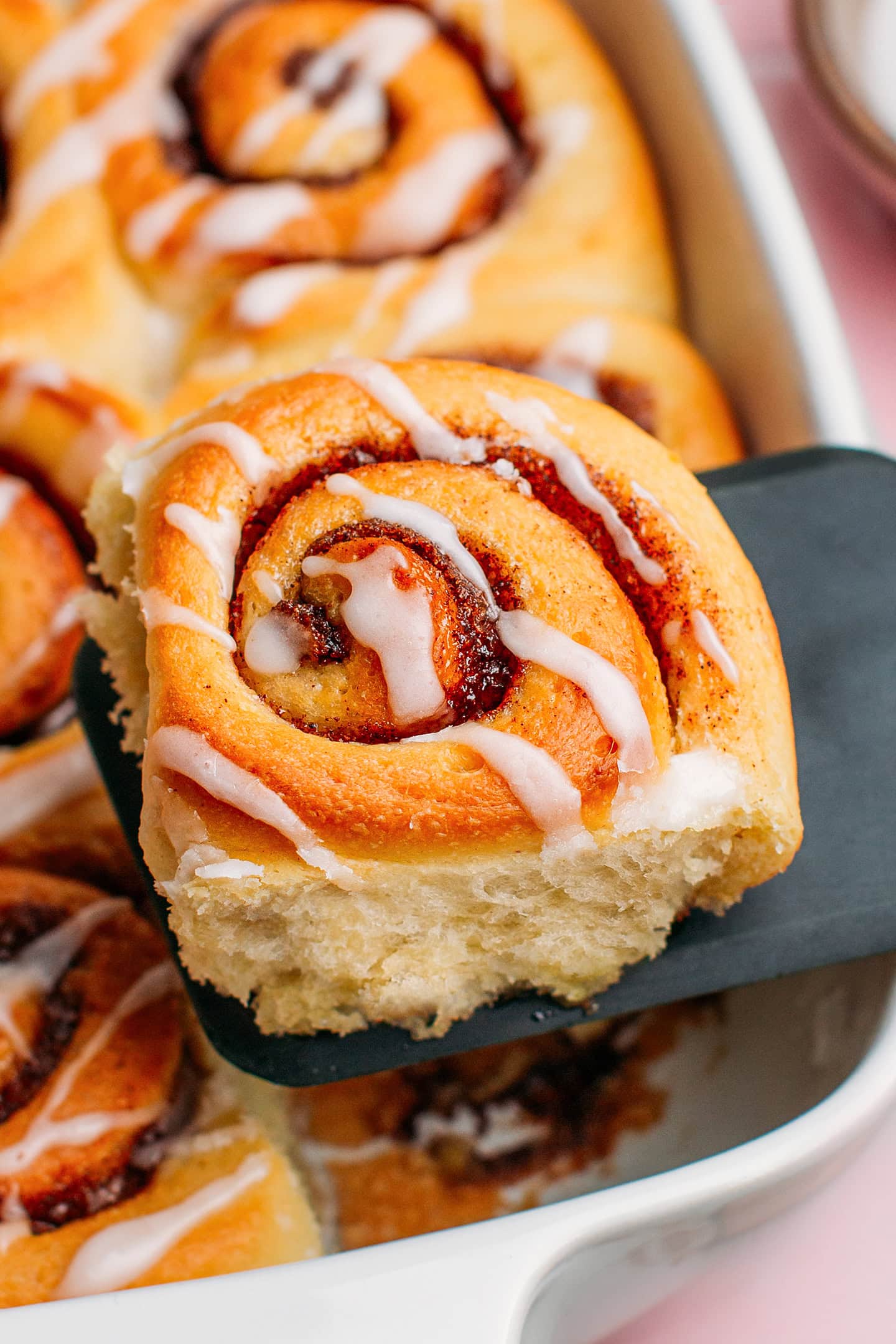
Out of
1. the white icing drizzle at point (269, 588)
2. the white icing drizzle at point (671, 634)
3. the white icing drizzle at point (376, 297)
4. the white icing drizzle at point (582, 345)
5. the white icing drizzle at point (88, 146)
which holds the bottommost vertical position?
the white icing drizzle at point (582, 345)

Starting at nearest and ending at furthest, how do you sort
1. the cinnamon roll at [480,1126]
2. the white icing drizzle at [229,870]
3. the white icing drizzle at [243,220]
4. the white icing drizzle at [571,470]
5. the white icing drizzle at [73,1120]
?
the white icing drizzle at [229,870] < the white icing drizzle at [571,470] < the white icing drizzle at [73,1120] < the cinnamon roll at [480,1126] < the white icing drizzle at [243,220]

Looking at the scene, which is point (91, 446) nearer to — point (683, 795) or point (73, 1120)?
point (73, 1120)

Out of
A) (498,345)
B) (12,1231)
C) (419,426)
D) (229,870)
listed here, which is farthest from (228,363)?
(12,1231)

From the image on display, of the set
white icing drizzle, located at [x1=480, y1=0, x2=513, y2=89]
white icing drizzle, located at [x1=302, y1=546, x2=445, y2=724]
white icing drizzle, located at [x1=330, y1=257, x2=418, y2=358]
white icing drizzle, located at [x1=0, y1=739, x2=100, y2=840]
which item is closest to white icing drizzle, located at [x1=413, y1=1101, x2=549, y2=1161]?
white icing drizzle, located at [x1=0, y1=739, x2=100, y2=840]

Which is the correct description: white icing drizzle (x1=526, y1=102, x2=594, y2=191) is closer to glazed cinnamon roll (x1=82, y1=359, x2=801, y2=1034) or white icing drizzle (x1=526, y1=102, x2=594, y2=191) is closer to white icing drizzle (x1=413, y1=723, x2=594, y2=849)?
glazed cinnamon roll (x1=82, y1=359, x2=801, y2=1034)

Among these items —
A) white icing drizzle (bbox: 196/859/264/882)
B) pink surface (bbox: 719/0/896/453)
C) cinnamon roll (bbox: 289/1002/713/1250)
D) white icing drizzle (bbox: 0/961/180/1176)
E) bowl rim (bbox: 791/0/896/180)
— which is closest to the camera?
white icing drizzle (bbox: 196/859/264/882)

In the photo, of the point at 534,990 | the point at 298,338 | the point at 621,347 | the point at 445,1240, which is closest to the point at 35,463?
the point at 298,338

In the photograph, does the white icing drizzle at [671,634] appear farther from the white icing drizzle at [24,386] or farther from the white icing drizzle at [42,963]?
the white icing drizzle at [24,386]

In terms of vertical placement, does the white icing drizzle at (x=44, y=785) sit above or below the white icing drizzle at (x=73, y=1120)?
above

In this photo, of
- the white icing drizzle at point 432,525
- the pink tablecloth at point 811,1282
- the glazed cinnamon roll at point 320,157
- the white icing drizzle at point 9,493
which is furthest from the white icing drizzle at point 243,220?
the pink tablecloth at point 811,1282
